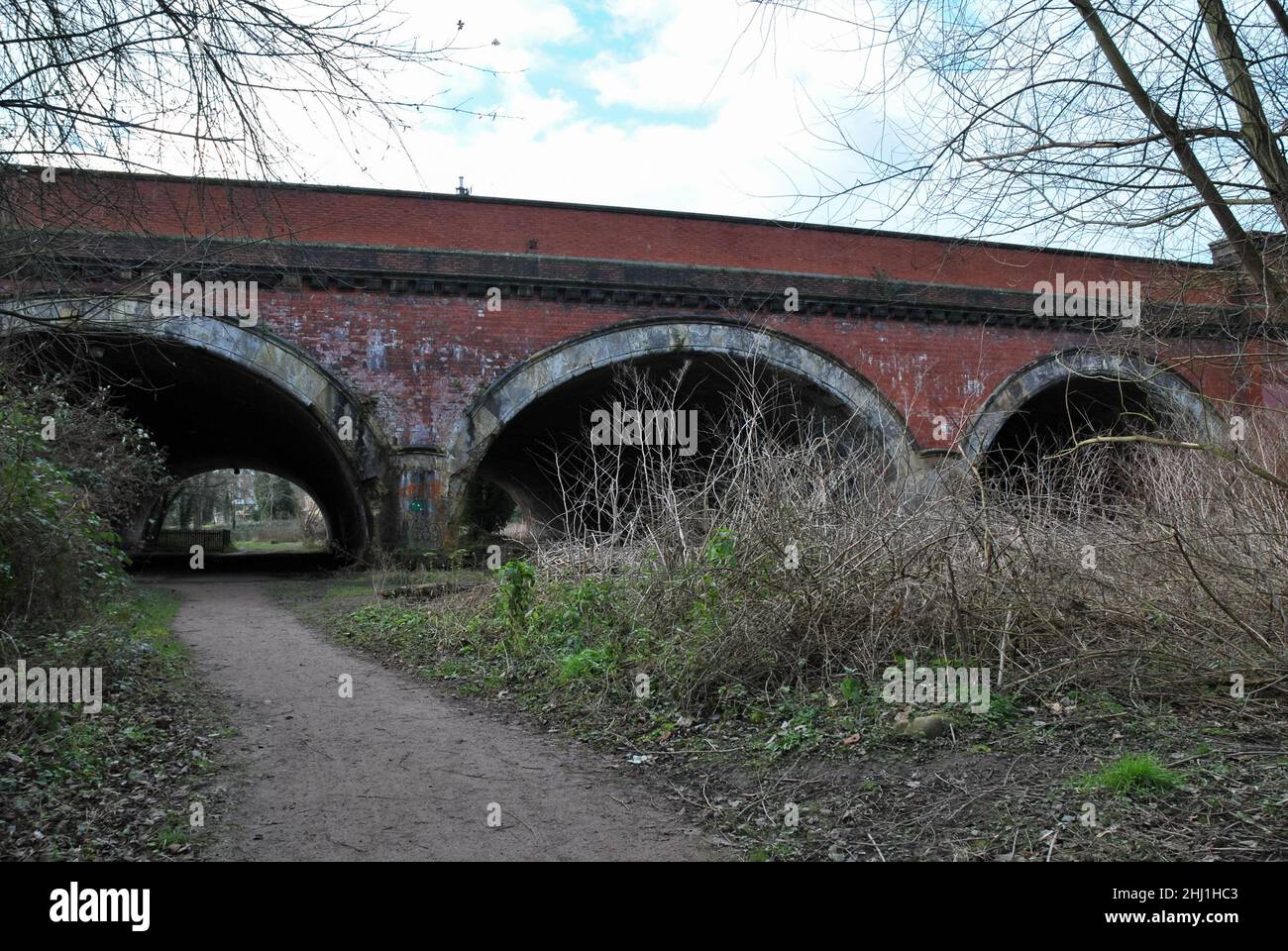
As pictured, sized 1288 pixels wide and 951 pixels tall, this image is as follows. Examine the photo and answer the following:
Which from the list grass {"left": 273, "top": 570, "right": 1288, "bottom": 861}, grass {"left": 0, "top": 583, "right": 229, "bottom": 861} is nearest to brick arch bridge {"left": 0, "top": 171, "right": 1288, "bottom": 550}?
grass {"left": 0, "top": 583, "right": 229, "bottom": 861}

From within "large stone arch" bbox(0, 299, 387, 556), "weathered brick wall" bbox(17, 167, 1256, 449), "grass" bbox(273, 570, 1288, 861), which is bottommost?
"grass" bbox(273, 570, 1288, 861)

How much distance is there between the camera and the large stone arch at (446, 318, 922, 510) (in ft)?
50.1

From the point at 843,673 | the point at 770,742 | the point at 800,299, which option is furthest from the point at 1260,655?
the point at 800,299

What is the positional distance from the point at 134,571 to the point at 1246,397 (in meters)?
19.6

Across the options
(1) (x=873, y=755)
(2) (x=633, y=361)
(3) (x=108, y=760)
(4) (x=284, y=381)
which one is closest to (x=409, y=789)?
(3) (x=108, y=760)

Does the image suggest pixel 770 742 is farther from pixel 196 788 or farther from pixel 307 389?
pixel 307 389

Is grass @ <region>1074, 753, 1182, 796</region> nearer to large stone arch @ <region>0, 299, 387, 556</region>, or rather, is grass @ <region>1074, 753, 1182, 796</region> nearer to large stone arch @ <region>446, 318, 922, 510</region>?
large stone arch @ <region>446, 318, 922, 510</region>

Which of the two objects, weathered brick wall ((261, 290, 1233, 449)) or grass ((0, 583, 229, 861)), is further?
weathered brick wall ((261, 290, 1233, 449))

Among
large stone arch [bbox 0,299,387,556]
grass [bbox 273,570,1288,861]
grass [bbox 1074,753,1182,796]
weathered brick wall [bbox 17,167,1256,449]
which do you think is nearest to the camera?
grass [bbox 273,570,1288,861]

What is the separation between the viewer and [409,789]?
458 cm

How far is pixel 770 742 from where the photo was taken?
16.2 feet

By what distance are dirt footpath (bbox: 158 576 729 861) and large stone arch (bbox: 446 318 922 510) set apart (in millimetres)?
8224

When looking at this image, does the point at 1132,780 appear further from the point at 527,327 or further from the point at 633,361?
the point at 527,327

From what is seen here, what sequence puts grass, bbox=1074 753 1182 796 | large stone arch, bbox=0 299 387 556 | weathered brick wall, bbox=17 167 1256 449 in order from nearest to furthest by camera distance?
grass, bbox=1074 753 1182 796, large stone arch, bbox=0 299 387 556, weathered brick wall, bbox=17 167 1256 449
